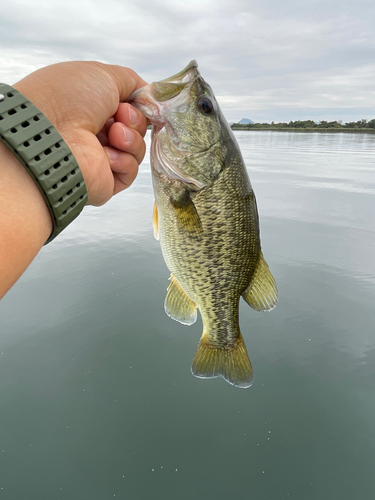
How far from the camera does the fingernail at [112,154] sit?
179 cm

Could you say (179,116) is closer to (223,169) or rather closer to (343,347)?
(223,169)

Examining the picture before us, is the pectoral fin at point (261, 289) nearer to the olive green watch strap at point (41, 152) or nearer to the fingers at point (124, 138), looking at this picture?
the fingers at point (124, 138)

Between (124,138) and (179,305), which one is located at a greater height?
(124,138)

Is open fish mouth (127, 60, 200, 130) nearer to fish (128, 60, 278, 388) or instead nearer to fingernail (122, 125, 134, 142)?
fish (128, 60, 278, 388)

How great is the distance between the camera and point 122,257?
19.9 ft

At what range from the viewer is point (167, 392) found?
11.7ft

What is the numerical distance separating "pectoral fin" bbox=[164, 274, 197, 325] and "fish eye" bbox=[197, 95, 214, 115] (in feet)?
3.28

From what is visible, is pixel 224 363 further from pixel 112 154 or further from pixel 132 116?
pixel 132 116

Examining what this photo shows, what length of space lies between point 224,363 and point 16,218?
4.94 ft

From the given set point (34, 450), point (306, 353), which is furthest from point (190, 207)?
point (306, 353)

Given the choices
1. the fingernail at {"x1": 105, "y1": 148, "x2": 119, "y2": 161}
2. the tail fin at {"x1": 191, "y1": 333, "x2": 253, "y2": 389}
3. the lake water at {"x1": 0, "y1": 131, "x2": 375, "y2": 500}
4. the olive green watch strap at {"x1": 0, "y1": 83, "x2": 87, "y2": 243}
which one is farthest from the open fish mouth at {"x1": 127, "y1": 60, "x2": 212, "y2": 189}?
the lake water at {"x1": 0, "y1": 131, "x2": 375, "y2": 500}

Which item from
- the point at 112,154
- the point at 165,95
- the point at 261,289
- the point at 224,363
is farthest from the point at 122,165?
the point at 224,363

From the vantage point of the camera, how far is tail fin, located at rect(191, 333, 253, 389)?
198 centimetres

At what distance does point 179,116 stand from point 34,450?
3168 millimetres
